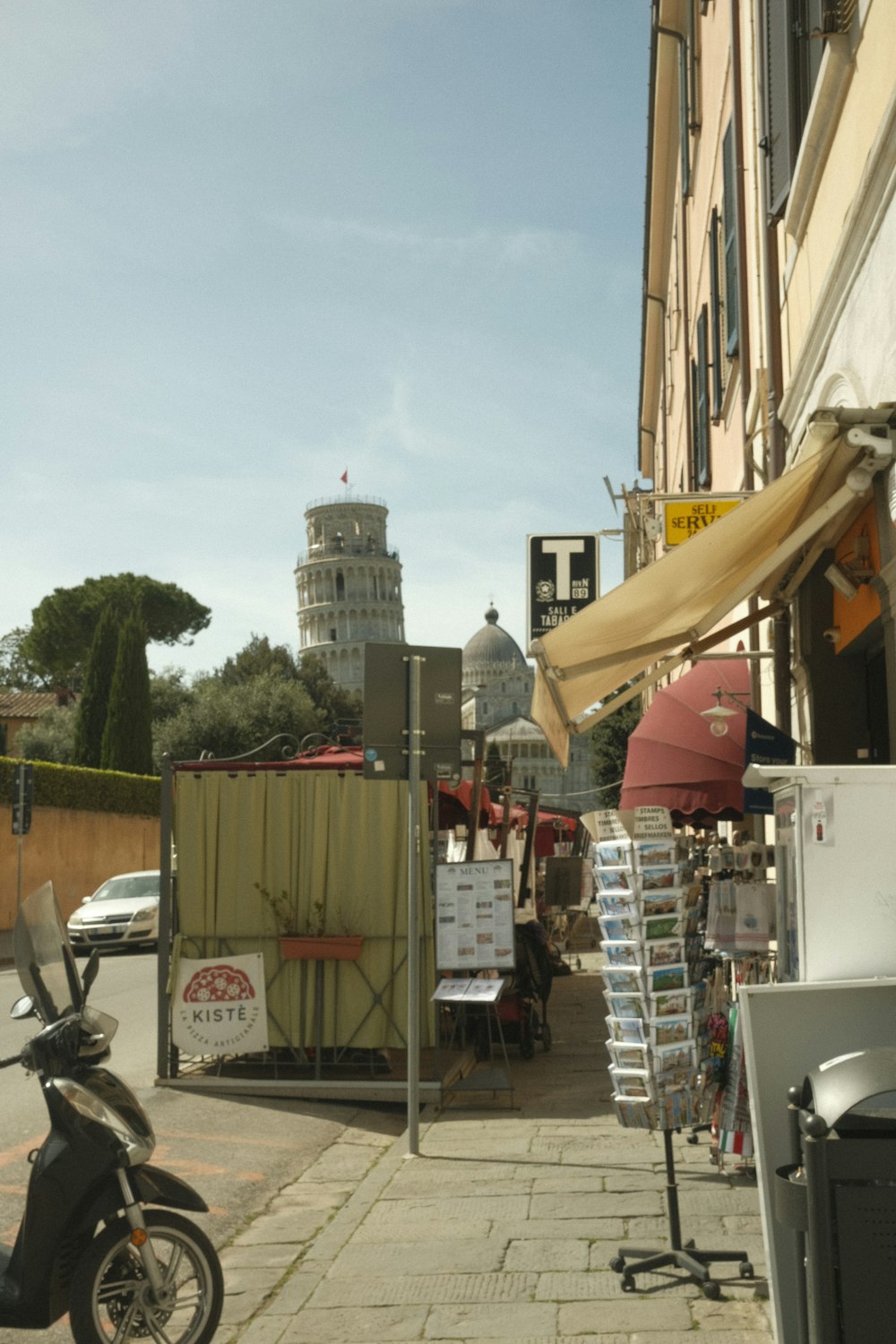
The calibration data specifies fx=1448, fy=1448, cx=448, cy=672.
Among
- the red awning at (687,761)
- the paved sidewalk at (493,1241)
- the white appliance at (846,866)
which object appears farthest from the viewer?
the red awning at (687,761)

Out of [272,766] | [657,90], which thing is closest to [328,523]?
[657,90]

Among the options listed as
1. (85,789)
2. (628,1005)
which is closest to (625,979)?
(628,1005)

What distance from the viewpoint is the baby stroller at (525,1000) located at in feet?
37.0

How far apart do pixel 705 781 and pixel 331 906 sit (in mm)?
2676

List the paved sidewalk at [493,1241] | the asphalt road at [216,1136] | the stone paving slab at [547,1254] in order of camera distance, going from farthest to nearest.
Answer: the asphalt road at [216,1136] → the stone paving slab at [547,1254] → the paved sidewalk at [493,1241]

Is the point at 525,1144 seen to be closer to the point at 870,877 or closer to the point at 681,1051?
the point at 681,1051

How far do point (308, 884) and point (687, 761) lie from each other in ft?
8.94

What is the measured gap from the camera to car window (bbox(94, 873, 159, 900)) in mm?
25734

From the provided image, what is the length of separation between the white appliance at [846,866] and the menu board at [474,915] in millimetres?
5325

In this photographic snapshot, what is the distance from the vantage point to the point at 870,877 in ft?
13.4

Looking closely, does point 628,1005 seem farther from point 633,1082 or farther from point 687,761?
point 687,761

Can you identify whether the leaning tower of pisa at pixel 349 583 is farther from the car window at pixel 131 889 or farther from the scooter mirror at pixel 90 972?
the scooter mirror at pixel 90 972

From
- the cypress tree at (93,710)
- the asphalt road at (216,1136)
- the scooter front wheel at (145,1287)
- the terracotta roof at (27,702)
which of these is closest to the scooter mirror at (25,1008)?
the scooter front wheel at (145,1287)

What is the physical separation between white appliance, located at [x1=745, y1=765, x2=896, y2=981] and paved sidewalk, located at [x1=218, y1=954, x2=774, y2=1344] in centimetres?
137
